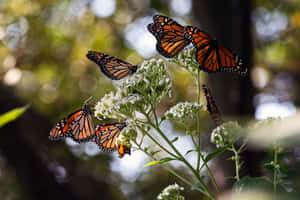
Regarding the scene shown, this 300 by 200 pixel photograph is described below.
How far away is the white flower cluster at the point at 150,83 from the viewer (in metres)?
1.96

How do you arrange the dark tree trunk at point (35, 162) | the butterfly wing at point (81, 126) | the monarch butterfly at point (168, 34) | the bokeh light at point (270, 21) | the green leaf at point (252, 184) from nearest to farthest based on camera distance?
the green leaf at point (252, 184) → the monarch butterfly at point (168, 34) → the butterfly wing at point (81, 126) → the dark tree trunk at point (35, 162) → the bokeh light at point (270, 21)

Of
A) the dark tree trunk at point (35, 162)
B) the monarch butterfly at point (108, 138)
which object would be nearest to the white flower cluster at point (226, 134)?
the monarch butterfly at point (108, 138)

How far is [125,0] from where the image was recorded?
27.0 ft

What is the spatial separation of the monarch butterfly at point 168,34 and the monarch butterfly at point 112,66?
0.31 meters

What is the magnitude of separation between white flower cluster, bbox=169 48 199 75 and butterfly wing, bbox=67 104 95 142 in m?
1.03

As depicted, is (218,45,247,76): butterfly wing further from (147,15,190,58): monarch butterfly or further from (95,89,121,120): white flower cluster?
(95,89,121,120): white flower cluster

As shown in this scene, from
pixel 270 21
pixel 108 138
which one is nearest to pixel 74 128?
pixel 108 138

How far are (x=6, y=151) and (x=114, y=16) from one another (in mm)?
4400

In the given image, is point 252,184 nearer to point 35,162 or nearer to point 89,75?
point 35,162

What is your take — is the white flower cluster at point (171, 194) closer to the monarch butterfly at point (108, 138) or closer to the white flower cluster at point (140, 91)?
the white flower cluster at point (140, 91)

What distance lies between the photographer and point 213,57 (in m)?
2.30

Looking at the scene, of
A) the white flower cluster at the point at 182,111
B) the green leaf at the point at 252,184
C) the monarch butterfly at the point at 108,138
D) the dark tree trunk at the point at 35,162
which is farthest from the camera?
the dark tree trunk at the point at 35,162

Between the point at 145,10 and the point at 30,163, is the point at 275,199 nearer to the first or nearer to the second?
the point at 30,163

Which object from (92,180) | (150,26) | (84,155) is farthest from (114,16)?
(150,26)
